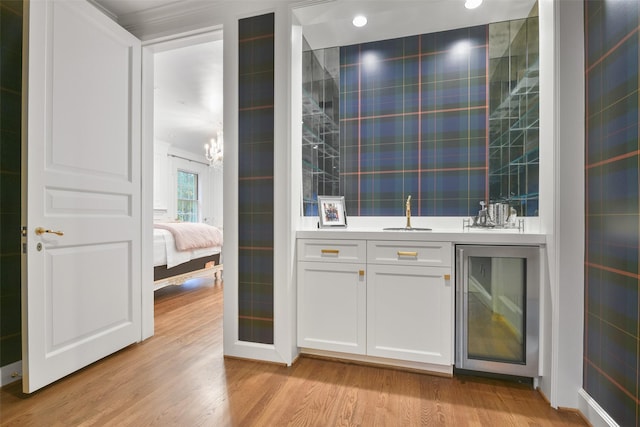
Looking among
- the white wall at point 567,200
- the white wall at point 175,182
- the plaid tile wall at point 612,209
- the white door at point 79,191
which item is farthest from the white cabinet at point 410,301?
the white wall at point 175,182

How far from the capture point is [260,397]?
5.72 ft

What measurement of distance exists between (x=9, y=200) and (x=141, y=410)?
1.45 m

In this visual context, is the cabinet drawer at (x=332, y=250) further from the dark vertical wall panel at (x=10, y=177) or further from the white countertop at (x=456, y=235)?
the dark vertical wall panel at (x=10, y=177)

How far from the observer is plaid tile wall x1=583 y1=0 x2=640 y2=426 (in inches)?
50.1

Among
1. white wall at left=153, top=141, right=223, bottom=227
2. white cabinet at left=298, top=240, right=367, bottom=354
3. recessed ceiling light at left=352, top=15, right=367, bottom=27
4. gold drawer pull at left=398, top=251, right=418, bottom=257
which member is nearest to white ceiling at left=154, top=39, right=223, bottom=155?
white wall at left=153, top=141, right=223, bottom=227

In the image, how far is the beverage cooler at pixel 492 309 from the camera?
1849 mm

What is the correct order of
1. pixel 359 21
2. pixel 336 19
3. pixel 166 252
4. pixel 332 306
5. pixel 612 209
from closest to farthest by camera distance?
pixel 612 209 → pixel 332 306 → pixel 336 19 → pixel 359 21 → pixel 166 252

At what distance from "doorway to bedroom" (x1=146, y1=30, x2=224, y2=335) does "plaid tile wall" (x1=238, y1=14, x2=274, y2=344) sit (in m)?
0.40

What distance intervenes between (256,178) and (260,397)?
1.34 meters

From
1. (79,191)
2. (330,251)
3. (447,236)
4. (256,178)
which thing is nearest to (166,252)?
(79,191)

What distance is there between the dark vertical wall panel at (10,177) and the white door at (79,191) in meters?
0.31

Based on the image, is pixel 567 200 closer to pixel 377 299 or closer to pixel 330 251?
pixel 377 299

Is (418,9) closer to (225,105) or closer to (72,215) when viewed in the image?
(225,105)

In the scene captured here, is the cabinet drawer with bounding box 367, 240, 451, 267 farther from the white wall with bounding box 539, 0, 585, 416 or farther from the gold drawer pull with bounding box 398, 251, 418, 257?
the white wall with bounding box 539, 0, 585, 416
